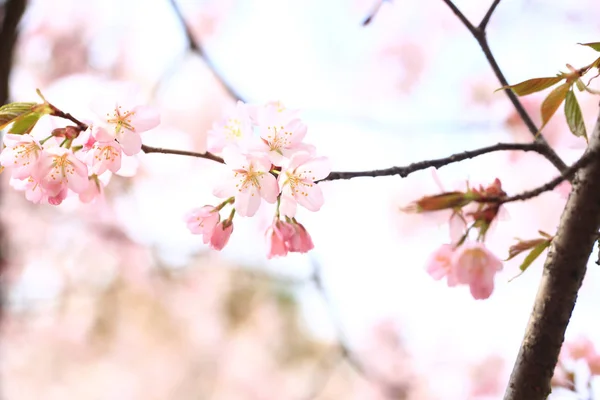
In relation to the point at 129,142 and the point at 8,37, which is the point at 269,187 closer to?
the point at 129,142

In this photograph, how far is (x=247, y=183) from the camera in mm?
498

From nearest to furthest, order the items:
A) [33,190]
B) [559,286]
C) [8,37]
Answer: [559,286] < [33,190] < [8,37]

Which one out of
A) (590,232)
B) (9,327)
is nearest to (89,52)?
(9,327)

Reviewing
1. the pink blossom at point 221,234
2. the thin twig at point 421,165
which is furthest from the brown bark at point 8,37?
the thin twig at point 421,165

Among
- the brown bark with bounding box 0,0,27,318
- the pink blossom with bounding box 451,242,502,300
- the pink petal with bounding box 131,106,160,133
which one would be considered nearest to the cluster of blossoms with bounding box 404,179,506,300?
the pink blossom with bounding box 451,242,502,300

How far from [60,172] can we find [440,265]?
38 centimetres

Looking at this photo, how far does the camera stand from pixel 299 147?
1.65ft

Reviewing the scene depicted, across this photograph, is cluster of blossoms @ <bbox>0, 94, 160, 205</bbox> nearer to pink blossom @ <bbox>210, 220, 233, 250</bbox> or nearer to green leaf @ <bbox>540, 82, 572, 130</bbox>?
pink blossom @ <bbox>210, 220, 233, 250</bbox>

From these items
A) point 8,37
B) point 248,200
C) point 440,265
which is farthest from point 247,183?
point 8,37

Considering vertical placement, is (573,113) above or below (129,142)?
above

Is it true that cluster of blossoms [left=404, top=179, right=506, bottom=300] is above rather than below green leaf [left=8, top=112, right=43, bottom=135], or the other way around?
above

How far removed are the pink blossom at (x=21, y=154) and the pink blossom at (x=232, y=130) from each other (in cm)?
15

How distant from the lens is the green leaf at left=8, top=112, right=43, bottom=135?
50 cm

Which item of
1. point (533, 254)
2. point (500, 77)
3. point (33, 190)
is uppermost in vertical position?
point (500, 77)
